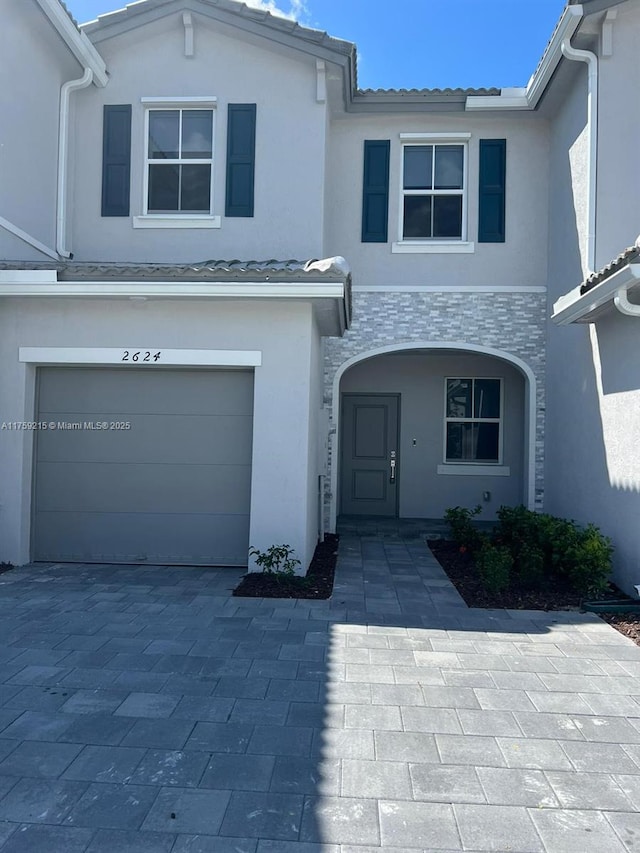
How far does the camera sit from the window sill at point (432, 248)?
32.8 feet

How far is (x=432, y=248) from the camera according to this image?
10.0 meters

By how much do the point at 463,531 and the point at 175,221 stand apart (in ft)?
20.4

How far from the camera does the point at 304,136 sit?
8.98 m

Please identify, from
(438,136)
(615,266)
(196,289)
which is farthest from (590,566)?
(438,136)

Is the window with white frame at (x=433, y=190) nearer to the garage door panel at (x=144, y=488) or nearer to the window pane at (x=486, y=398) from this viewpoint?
the window pane at (x=486, y=398)

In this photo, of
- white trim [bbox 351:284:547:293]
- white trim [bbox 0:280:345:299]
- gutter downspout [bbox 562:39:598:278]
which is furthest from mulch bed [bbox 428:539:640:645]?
white trim [bbox 351:284:547:293]

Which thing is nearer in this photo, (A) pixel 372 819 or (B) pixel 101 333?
(A) pixel 372 819

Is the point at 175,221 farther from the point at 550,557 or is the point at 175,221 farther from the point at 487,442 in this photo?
the point at 550,557

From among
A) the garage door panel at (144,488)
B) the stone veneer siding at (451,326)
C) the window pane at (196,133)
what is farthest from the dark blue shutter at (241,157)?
the garage door panel at (144,488)

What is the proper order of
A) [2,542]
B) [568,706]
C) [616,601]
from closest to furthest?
[568,706] → [616,601] → [2,542]

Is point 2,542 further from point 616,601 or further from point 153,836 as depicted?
point 616,601

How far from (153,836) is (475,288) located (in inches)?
352

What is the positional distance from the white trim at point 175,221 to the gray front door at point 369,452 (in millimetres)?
4294

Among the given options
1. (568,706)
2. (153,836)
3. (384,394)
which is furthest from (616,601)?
(384,394)
